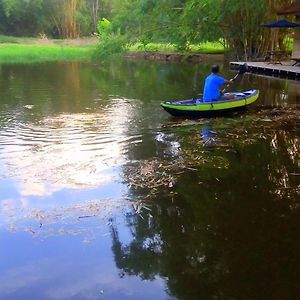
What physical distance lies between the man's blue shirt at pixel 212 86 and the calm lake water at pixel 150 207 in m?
0.79

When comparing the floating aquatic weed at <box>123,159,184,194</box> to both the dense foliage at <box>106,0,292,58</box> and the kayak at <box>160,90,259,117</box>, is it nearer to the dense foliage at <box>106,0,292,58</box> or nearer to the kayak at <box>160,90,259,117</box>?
the kayak at <box>160,90,259,117</box>

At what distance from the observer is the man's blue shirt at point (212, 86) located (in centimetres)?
1228

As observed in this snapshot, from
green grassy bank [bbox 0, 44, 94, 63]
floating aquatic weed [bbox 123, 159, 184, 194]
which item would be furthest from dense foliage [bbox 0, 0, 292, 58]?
floating aquatic weed [bbox 123, 159, 184, 194]

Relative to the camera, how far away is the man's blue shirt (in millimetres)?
12281

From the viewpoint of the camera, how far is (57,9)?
52719 mm

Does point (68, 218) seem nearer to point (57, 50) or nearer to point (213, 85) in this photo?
point (213, 85)

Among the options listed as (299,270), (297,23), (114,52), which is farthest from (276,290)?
Answer: (114,52)

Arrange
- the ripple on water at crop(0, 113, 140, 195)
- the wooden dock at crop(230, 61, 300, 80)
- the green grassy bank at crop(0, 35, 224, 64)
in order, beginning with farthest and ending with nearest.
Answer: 1. the green grassy bank at crop(0, 35, 224, 64)
2. the wooden dock at crop(230, 61, 300, 80)
3. the ripple on water at crop(0, 113, 140, 195)

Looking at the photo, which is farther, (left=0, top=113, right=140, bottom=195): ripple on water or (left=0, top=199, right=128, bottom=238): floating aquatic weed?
(left=0, top=113, right=140, bottom=195): ripple on water

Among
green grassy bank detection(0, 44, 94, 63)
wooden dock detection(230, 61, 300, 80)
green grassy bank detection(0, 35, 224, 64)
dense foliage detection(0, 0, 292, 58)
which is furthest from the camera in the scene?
green grassy bank detection(0, 44, 94, 63)

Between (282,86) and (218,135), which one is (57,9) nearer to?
(282,86)

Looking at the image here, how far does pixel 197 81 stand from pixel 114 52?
564 cm

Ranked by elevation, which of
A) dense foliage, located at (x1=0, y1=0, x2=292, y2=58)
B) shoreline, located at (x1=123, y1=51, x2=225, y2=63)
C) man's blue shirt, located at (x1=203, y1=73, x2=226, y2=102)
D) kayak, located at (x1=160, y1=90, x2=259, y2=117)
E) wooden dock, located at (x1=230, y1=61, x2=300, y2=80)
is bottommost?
shoreline, located at (x1=123, y1=51, x2=225, y2=63)

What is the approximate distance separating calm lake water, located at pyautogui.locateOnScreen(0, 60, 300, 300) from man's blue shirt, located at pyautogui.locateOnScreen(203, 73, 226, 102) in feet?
2.58
